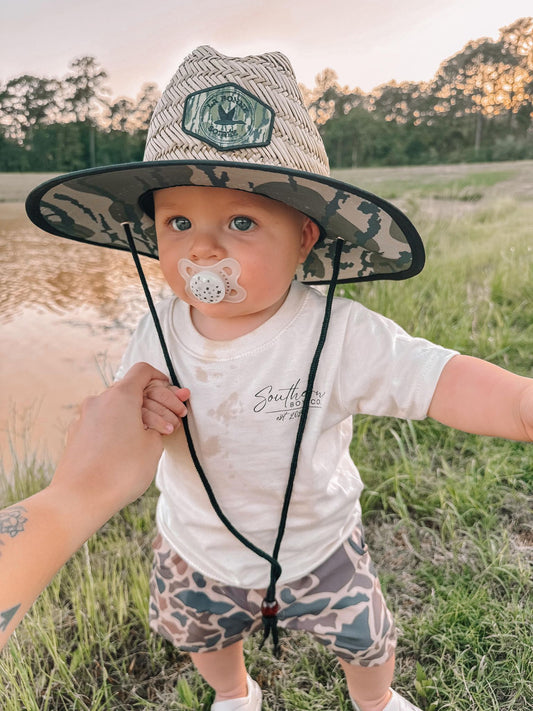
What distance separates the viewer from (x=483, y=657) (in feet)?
3.87

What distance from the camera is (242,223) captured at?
0.88 m

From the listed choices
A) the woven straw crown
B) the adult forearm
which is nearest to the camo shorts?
the adult forearm

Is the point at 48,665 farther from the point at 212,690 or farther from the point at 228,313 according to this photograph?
the point at 228,313

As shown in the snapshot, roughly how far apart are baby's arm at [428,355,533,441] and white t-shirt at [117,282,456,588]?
0.02 m

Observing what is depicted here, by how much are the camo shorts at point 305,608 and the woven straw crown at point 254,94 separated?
27.5 inches

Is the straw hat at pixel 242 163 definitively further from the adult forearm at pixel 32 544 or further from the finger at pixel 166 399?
the adult forearm at pixel 32 544

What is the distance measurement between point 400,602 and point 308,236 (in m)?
0.91

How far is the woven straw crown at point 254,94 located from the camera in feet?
2.70

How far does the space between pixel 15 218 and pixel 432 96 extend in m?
2.39

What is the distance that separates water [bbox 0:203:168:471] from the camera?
75.5 inches

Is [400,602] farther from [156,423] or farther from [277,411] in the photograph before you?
[156,423]

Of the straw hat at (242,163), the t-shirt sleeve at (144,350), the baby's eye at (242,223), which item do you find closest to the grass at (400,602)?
the t-shirt sleeve at (144,350)

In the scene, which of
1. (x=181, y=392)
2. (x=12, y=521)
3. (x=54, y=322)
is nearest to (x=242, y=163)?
(x=181, y=392)

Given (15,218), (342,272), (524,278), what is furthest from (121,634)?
(524,278)
